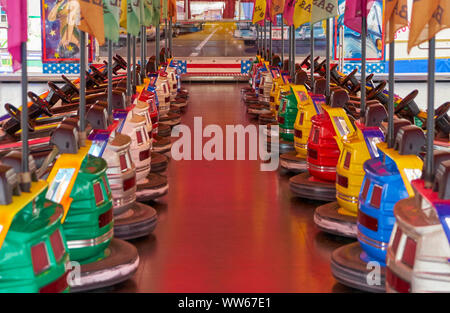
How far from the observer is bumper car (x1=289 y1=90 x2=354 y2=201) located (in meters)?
6.01

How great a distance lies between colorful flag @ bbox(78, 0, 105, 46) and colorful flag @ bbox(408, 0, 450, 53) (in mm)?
1805

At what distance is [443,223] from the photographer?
2795mm

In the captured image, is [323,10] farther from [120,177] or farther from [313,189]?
[120,177]

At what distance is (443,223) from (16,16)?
1758mm

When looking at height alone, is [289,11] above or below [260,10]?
below

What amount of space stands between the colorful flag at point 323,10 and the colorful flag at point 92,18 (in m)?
Answer: 2.64

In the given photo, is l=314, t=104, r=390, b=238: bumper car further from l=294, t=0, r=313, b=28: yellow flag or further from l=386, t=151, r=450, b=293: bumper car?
l=294, t=0, r=313, b=28: yellow flag

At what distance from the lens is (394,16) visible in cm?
396

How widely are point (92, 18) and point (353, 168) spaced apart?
5.98 feet

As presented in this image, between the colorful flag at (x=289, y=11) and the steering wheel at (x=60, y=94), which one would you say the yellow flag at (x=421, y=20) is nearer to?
the steering wheel at (x=60, y=94)

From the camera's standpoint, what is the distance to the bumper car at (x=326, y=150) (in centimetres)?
601

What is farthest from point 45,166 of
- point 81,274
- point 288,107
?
point 288,107

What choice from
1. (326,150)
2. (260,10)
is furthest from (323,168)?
(260,10)

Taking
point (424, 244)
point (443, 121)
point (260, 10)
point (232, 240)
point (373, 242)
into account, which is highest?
point (260, 10)
